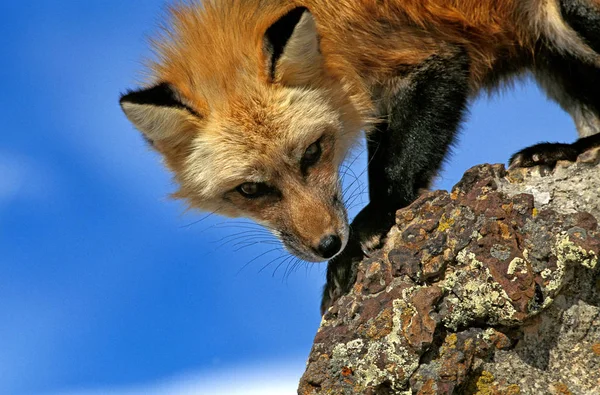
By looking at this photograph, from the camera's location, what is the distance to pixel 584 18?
5.39 meters

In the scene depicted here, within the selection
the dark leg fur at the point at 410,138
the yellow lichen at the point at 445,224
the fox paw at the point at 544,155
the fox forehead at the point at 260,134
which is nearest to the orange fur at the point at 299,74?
the fox forehead at the point at 260,134

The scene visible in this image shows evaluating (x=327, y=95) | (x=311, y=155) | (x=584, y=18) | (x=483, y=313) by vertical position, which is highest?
(x=584, y=18)

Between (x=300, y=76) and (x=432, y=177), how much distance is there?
4.44ft

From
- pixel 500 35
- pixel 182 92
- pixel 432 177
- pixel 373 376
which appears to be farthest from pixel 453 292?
pixel 500 35

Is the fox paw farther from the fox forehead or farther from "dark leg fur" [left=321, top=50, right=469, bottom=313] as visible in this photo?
the fox forehead

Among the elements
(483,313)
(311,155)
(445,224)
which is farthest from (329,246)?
(483,313)

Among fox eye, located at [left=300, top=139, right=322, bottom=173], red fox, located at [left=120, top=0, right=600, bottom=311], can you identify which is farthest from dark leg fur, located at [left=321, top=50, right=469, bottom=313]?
fox eye, located at [left=300, top=139, right=322, bottom=173]

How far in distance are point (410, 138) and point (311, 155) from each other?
869mm

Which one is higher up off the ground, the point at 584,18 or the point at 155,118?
the point at 584,18

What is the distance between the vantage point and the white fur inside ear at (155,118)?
4645 mm

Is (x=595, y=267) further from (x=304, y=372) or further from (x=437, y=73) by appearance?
(x=437, y=73)

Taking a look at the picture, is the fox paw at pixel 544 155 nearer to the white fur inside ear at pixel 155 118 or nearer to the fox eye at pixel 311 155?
the fox eye at pixel 311 155

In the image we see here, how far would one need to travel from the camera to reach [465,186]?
382 centimetres

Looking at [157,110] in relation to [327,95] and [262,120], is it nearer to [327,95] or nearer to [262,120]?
[262,120]
